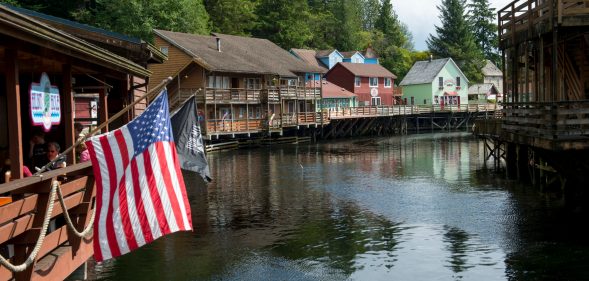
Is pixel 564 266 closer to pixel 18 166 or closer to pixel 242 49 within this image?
pixel 18 166

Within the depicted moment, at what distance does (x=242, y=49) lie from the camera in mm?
67312

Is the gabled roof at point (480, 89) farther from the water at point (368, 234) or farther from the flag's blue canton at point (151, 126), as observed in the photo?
the flag's blue canton at point (151, 126)

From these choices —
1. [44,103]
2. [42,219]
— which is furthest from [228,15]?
[42,219]

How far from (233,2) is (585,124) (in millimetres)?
68799

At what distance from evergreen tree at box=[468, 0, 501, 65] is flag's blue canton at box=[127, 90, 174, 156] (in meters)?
119

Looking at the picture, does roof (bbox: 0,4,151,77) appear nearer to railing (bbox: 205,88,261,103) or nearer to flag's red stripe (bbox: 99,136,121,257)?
flag's red stripe (bbox: 99,136,121,257)

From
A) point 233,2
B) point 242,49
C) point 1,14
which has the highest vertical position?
point 233,2

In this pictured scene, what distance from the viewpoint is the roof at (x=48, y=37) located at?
8023mm

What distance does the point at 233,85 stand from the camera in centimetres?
6144

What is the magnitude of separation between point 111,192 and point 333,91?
3065 inches

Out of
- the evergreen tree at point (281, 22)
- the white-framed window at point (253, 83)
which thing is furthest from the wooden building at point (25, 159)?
the evergreen tree at point (281, 22)

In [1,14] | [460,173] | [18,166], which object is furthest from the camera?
[460,173]

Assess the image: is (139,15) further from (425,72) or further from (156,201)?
(156,201)

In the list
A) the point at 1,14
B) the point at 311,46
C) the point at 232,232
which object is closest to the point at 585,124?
the point at 232,232
